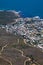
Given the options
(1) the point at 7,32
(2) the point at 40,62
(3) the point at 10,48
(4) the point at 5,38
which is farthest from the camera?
(1) the point at 7,32

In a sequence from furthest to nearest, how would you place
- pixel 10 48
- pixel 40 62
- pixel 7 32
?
pixel 7 32, pixel 10 48, pixel 40 62

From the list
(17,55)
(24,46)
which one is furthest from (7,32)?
(17,55)

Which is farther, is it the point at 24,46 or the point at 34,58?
the point at 24,46

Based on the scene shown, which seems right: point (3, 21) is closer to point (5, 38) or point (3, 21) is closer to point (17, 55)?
point (5, 38)

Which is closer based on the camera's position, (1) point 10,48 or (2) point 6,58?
(2) point 6,58

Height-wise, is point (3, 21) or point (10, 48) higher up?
point (3, 21)

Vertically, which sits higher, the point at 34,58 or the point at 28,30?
the point at 28,30

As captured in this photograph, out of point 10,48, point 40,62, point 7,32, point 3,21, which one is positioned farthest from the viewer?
point 3,21

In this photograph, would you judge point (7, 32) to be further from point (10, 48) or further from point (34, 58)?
point (34, 58)

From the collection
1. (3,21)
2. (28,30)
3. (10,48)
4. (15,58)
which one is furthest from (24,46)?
(3,21)
